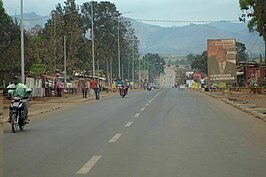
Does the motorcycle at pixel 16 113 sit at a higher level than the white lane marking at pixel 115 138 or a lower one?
higher

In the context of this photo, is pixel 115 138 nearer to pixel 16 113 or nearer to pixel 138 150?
pixel 138 150

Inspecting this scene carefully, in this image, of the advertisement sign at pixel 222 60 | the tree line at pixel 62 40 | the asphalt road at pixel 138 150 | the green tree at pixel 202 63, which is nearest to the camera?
the asphalt road at pixel 138 150

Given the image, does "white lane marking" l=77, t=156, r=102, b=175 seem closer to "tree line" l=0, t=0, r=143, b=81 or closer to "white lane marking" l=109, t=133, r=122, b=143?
"white lane marking" l=109, t=133, r=122, b=143

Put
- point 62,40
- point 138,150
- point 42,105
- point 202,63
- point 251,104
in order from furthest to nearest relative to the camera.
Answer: point 202,63, point 62,40, point 42,105, point 251,104, point 138,150

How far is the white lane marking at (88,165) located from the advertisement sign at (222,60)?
34.5 meters

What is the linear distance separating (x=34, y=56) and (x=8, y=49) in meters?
5.84

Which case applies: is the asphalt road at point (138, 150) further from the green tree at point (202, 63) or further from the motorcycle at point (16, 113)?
the green tree at point (202, 63)

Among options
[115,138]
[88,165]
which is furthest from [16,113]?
[88,165]

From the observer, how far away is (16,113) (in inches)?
640

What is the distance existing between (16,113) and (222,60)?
100 feet

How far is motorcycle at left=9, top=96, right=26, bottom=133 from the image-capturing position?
1611 centimetres

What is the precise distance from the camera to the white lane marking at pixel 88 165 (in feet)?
29.0

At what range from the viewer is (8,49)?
190 ft

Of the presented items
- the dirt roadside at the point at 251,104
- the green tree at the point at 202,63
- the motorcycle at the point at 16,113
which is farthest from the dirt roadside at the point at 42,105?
the green tree at the point at 202,63
